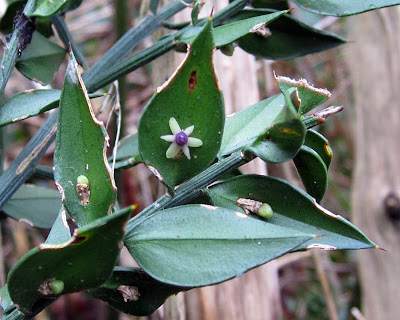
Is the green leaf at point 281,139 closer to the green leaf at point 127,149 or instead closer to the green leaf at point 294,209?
the green leaf at point 294,209

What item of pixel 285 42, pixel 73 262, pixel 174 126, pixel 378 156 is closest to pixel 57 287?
pixel 73 262

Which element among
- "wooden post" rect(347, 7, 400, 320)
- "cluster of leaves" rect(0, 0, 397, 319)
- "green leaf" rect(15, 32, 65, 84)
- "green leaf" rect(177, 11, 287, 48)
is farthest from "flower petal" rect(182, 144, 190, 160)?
"wooden post" rect(347, 7, 400, 320)

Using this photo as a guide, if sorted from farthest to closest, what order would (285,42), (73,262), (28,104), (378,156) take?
(378,156)
(285,42)
(28,104)
(73,262)

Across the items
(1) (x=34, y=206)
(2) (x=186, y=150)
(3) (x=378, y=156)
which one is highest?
(2) (x=186, y=150)

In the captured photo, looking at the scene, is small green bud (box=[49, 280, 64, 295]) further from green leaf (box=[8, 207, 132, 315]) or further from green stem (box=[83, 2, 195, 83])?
green stem (box=[83, 2, 195, 83])

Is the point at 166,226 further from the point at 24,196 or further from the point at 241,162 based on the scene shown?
the point at 24,196

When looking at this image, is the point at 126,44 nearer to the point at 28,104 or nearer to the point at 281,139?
the point at 28,104

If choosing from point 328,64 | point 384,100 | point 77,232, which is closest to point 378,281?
point 384,100
